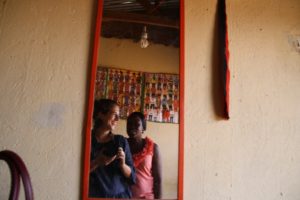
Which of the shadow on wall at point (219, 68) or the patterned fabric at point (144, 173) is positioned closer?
the patterned fabric at point (144, 173)

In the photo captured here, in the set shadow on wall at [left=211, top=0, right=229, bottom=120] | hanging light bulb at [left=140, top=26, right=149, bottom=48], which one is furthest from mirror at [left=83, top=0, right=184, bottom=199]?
shadow on wall at [left=211, top=0, right=229, bottom=120]

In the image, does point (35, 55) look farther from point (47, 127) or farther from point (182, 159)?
point (182, 159)

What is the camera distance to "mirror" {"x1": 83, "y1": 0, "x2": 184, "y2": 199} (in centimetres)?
116

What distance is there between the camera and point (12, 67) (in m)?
1.15

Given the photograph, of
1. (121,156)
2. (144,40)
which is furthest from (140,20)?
(121,156)

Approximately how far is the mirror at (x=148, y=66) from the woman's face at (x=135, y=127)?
0.02m

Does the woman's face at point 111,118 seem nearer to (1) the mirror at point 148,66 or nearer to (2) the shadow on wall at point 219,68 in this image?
(1) the mirror at point 148,66

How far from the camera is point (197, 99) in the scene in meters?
1.25

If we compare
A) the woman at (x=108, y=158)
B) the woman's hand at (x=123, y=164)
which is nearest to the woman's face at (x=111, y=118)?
the woman at (x=108, y=158)

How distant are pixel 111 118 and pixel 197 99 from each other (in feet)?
1.32

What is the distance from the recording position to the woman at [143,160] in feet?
3.67

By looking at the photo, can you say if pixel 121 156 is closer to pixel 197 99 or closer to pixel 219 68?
pixel 197 99

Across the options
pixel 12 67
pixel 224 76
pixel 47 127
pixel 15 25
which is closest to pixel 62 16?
pixel 15 25

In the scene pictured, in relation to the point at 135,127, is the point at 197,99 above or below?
above
